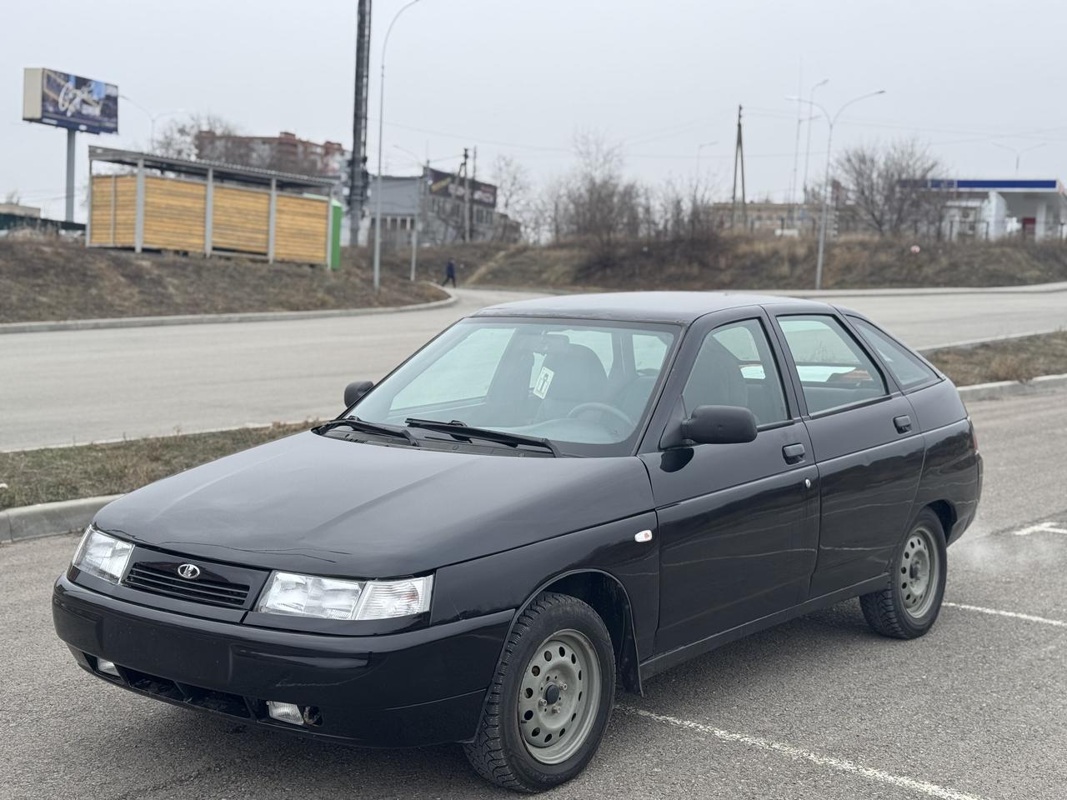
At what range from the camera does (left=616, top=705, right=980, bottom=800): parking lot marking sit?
392 centimetres

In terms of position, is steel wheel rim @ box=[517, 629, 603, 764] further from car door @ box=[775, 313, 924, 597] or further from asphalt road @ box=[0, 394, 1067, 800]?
car door @ box=[775, 313, 924, 597]

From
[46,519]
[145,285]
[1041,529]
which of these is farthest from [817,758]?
[145,285]

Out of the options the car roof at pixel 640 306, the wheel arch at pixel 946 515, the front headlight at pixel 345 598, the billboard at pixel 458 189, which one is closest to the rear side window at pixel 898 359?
the car roof at pixel 640 306

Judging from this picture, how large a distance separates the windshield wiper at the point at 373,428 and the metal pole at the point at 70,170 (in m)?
67.9

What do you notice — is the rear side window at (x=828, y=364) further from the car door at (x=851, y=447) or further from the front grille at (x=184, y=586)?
the front grille at (x=184, y=586)

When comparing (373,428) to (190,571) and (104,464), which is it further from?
(104,464)

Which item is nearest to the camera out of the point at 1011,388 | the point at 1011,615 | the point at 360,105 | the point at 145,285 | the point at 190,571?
the point at 190,571

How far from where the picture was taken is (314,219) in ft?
121

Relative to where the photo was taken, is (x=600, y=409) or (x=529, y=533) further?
(x=600, y=409)

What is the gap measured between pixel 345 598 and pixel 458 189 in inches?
4320

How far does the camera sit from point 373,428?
4730mm

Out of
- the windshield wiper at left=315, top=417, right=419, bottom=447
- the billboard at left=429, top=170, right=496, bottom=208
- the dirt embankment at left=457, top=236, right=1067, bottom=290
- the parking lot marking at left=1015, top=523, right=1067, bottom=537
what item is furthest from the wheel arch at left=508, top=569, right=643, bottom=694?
the billboard at left=429, top=170, right=496, bottom=208

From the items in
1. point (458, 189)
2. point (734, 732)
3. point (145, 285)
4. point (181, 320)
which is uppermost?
point (458, 189)

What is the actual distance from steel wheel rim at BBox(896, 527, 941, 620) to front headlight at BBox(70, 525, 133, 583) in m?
3.50
